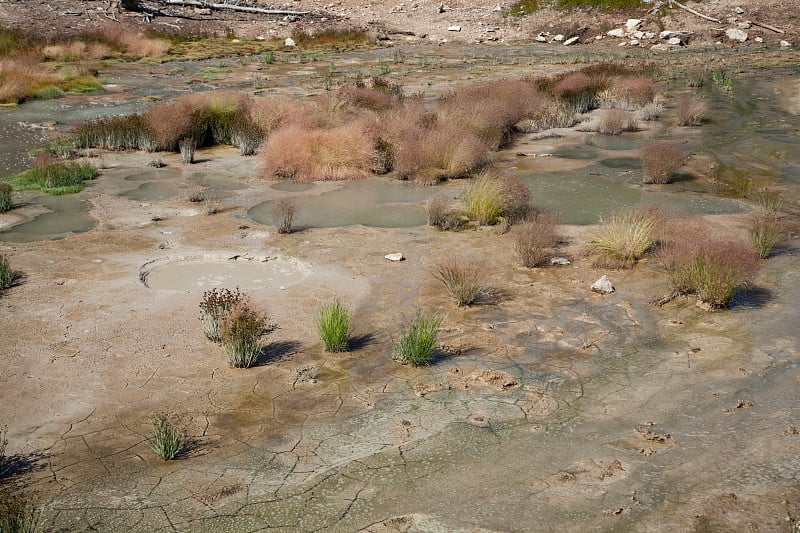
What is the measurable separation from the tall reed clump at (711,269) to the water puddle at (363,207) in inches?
210

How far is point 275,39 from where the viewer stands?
49875 millimetres

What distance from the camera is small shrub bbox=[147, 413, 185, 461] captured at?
7.38 meters

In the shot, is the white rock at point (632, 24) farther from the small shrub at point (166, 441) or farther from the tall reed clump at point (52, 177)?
the small shrub at point (166, 441)

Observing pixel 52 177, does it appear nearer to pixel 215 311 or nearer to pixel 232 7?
pixel 215 311

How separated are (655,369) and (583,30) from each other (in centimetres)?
4294

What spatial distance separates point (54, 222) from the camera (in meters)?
15.3

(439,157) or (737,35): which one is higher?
(737,35)

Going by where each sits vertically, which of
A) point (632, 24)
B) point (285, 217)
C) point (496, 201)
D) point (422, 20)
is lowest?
point (285, 217)

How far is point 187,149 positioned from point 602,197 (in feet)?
34.0

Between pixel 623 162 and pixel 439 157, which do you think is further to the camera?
pixel 623 162

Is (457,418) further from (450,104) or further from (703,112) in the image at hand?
(703,112)

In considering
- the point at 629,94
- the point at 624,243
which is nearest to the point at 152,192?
the point at 624,243

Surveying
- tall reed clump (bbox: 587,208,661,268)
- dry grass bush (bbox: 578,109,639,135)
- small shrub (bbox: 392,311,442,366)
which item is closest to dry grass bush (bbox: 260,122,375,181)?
tall reed clump (bbox: 587,208,661,268)

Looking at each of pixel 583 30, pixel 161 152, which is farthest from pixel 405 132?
pixel 583 30
